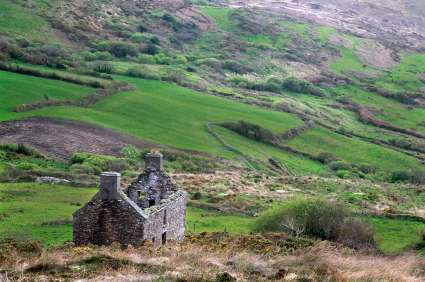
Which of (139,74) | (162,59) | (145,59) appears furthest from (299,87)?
(139,74)

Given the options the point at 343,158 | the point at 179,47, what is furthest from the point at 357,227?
the point at 179,47

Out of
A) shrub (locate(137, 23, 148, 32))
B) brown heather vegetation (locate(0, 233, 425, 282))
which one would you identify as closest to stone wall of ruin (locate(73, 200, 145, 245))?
brown heather vegetation (locate(0, 233, 425, 282))

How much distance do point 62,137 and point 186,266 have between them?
2471 inches

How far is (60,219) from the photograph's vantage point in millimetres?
48844

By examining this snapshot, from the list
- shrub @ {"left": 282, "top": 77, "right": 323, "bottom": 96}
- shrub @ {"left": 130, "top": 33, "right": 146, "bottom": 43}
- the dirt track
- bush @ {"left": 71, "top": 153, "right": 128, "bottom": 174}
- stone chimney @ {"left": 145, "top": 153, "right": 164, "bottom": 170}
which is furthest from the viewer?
shrub @ {"left": 130, "top": 33, "right": 146, "bottom": 43}

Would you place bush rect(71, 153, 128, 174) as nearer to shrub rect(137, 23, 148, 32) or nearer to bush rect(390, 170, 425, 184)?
bush rect(390, 170, 425, 184)

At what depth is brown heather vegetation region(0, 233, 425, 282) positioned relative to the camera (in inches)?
887

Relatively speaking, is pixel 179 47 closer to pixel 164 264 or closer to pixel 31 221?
pixel 31 221

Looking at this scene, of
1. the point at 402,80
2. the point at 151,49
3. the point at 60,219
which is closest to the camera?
the point at 60,219

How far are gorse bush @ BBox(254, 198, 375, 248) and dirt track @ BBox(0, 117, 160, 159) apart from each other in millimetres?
36797

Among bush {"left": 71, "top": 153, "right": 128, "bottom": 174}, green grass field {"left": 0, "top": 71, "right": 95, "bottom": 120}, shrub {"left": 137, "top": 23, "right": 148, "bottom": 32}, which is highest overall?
shrub {"left": 137, "top": 23, "right": 148, "bottom": 32}

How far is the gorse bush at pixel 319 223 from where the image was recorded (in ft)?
148

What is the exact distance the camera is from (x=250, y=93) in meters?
152

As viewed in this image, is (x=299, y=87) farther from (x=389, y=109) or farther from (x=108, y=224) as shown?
(x=108, y=224)
